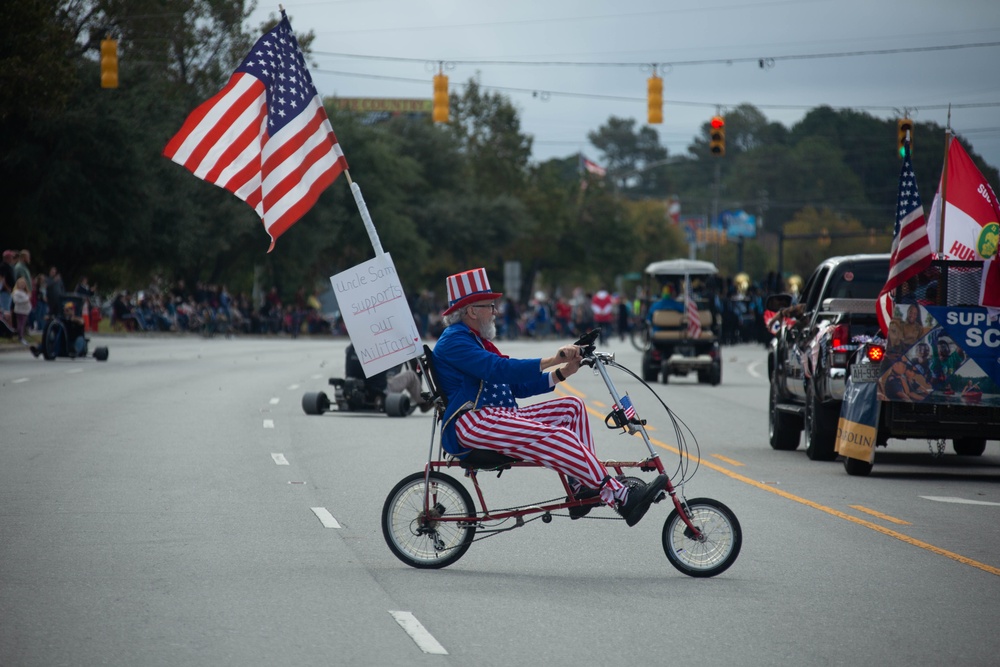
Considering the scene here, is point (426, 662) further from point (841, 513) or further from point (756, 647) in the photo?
point (841, 513)

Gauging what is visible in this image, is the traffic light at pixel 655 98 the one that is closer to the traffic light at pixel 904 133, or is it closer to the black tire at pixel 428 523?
the traffic light at pixel 904 133

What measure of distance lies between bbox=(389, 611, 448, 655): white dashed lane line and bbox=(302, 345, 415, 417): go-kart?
1278 cm

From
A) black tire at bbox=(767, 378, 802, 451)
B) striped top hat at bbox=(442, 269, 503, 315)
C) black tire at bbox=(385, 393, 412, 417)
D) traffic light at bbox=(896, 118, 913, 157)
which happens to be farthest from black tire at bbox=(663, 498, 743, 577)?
black tire at bbox=(385, 393, 412, 417)

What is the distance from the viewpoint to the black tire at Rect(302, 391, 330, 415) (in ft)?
67.7

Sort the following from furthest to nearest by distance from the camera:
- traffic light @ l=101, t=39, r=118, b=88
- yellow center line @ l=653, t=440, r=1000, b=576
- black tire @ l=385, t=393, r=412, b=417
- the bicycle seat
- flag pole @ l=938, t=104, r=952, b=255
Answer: traffic light @ l=101, t=39, r=118, b=88 → black tire @ l=385, t=393, r=412, b=417 → flag pole @ l=938, t=104, r=952, b=255 → yellow center line @ l=653, t=440, r=1000, b=576 → the bicycle seat

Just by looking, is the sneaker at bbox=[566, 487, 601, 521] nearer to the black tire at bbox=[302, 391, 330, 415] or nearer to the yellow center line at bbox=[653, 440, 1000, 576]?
the yellow center line at bbox=[653, 440, 1000, 576]

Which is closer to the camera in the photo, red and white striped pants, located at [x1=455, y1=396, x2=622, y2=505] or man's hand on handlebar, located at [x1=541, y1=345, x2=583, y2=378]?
man's hand on handlebar, located at [x1=541, y1=345, x2=583, y2=378]

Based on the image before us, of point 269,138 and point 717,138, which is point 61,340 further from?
point 269,138

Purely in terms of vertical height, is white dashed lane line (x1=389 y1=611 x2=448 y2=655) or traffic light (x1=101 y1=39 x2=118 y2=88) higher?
traffic light (x1=101 y1=39 x2=118 y2=88)

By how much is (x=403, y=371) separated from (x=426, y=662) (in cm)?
1405

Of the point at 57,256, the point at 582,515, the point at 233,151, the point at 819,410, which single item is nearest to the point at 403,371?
the point at 819,410

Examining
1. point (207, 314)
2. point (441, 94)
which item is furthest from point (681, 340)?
point (207, 314)

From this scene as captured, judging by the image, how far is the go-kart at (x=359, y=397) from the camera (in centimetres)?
2048

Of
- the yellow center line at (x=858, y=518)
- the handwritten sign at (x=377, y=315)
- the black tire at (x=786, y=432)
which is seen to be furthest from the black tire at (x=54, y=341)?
the handwritten sign at (x=377, y=315)
